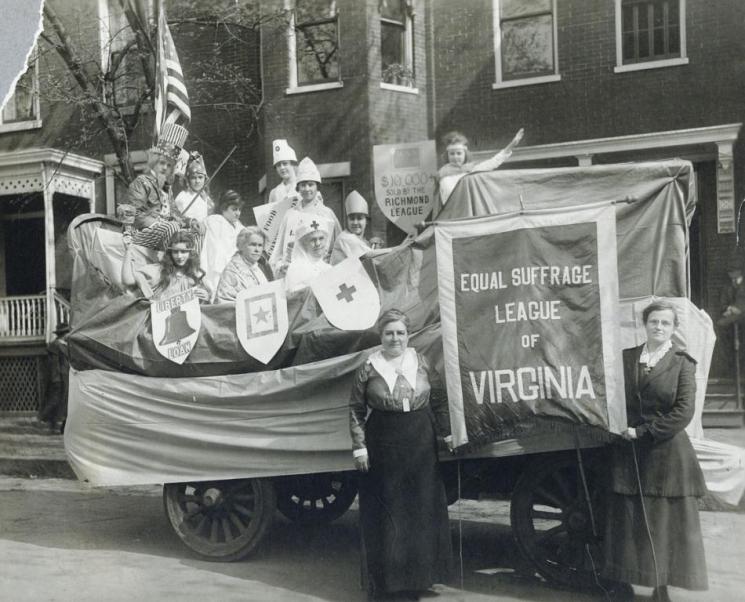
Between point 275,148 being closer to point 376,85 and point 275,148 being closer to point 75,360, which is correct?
point 75,360

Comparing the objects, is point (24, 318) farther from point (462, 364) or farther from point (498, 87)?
point (462, 364)

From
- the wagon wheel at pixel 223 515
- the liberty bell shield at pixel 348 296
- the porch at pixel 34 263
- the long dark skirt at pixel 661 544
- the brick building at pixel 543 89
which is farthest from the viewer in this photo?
the porch at pixel 34 263

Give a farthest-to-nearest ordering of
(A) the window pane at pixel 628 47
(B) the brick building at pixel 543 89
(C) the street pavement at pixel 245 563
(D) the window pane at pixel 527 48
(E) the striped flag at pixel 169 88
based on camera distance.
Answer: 1. (D) the window pane at pixel 527 48
2. (A) the window pane at pixel 628 47
3. (B) the brick building at pixel 543 89
4. (E) the striped flag at pixel 169 88
5. (C) the street pavement at pixel 245 563

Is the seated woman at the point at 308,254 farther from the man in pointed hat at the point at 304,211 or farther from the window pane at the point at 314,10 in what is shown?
the window pane at the point at 314,10

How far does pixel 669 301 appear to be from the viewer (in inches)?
209

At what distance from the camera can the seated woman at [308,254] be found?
21.5 ft

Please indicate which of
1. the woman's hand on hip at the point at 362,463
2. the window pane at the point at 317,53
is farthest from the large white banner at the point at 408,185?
the woman's hand on hip at the point at 362,463

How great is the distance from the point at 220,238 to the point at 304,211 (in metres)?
0.82

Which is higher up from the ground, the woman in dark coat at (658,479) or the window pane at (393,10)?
the window pane at (393,10)

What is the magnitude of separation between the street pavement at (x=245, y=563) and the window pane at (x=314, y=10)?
331 inches

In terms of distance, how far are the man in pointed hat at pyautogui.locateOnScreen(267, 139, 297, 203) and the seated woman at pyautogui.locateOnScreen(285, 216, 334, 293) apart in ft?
5.54

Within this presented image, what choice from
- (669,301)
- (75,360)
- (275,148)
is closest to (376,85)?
(275,148)

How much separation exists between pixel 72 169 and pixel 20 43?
11799mm

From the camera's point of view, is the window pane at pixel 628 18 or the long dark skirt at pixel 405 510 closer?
the long dark skirt at pixel 405 510
